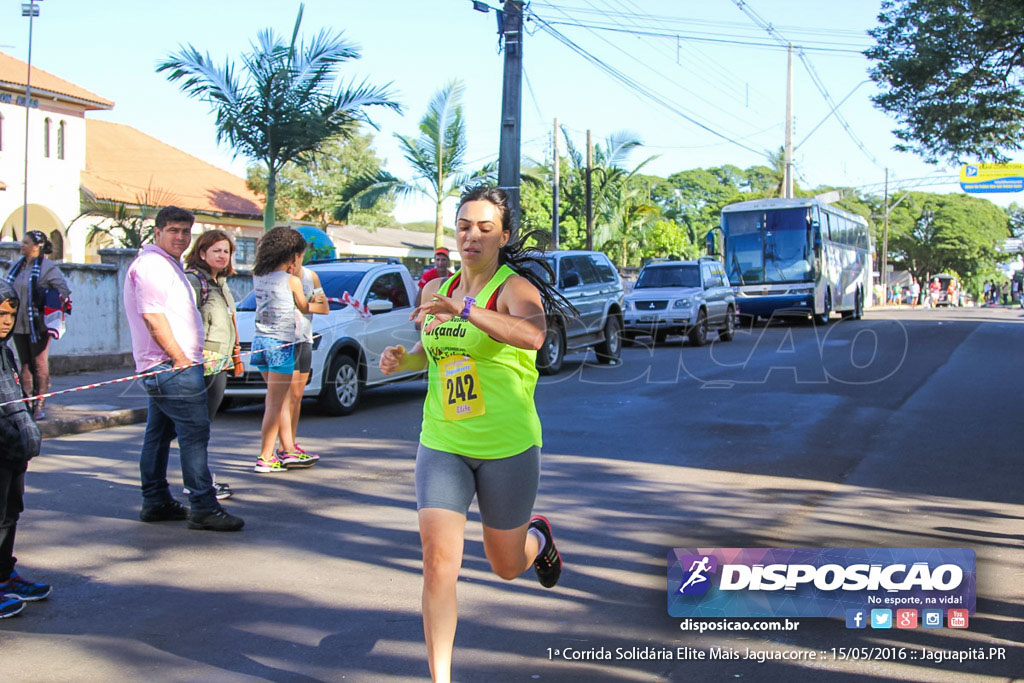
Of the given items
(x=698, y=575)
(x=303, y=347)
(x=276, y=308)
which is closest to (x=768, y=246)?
(x=303, y=347)

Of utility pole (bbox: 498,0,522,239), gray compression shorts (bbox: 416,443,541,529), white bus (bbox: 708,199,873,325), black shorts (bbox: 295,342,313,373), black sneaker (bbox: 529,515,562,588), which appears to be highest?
utility pole (bbox: 498,0,522,239)

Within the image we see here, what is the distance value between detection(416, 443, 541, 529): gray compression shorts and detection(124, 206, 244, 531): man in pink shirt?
9.07 feet

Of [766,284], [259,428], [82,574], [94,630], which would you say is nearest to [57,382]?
[259,428]

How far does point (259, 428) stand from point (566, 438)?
3252 millimetres

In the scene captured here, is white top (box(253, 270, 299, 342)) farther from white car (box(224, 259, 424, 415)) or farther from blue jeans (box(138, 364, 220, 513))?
white car (box(224, 259, 424, 415))

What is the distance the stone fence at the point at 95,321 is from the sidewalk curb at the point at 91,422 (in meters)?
3.77

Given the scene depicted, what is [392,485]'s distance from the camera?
765cm

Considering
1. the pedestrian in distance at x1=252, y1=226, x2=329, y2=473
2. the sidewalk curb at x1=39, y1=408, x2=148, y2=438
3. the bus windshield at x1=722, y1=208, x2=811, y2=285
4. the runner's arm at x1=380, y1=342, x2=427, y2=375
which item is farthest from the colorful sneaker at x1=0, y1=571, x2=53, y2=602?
the bus windshield at x1=722, y1=208, x2=811, y2=285

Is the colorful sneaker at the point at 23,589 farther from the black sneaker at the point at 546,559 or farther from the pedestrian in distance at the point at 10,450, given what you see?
the black sneaker at the point at 546,559

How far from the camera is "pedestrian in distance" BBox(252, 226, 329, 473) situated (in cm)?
785

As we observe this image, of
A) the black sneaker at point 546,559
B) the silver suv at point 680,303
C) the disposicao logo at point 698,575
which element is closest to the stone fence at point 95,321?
the silver suv at point 680,303

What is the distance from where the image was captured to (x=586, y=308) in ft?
54.9

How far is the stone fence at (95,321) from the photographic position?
14602 millimetres

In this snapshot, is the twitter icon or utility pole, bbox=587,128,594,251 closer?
the twitter icon
